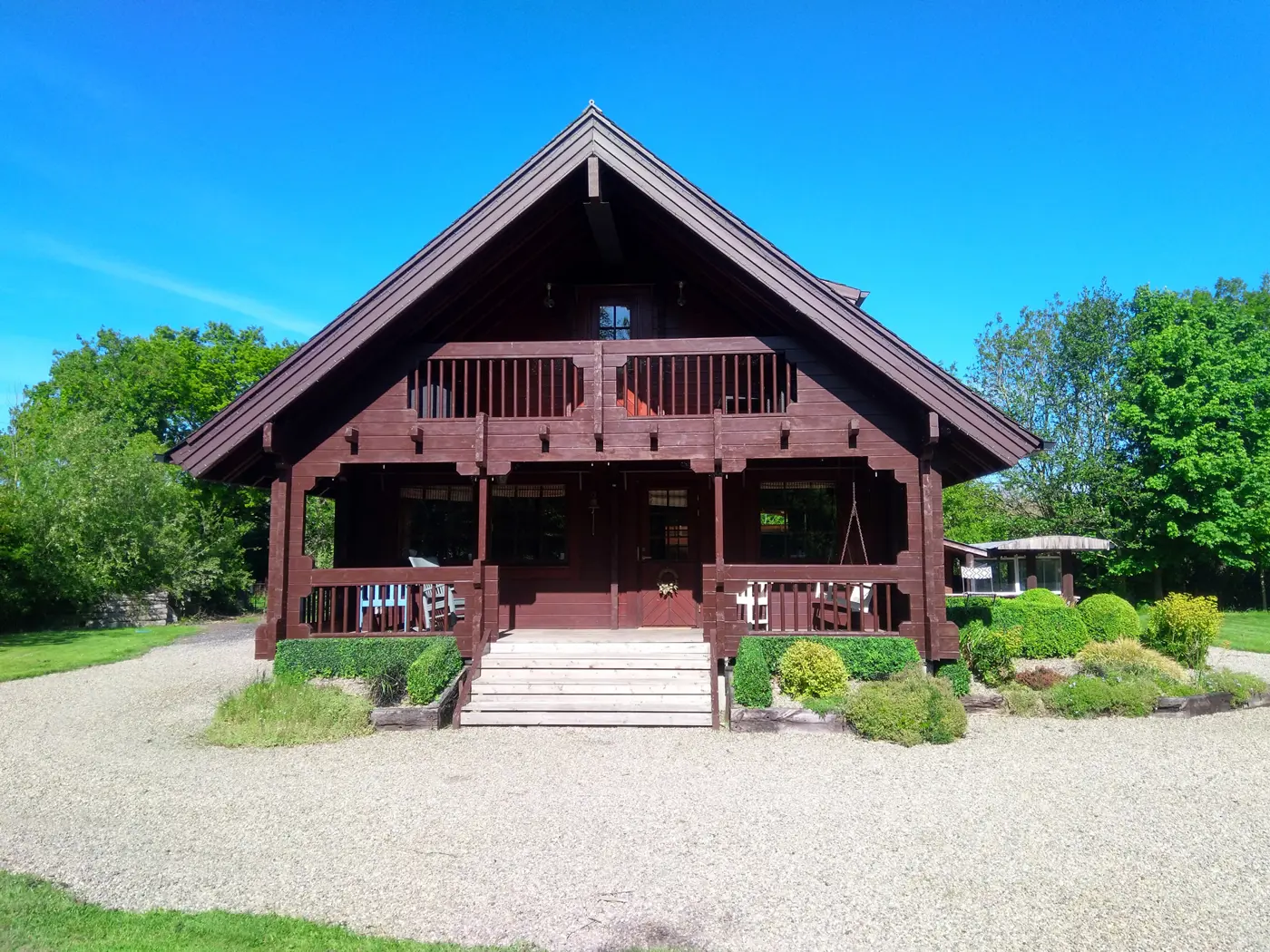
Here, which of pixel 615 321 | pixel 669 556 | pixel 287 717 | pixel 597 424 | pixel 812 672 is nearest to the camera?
pixel 287 717

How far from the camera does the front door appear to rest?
14172 millimetres

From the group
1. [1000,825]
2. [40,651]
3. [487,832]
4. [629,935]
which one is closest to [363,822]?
[487,832]

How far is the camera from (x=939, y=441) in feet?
37.4

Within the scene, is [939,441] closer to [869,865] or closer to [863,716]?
[863,716]

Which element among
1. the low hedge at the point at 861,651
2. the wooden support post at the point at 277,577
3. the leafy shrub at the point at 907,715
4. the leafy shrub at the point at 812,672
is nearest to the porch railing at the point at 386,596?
the wooden support post at the point at 277,577

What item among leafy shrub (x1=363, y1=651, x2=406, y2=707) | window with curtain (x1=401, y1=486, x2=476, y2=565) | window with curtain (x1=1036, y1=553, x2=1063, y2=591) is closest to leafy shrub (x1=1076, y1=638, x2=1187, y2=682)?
leafy shrub (x1=363, y1=651, x2=406, y2=707)

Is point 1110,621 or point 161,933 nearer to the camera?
point 161,933

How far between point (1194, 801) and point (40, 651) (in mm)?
22600

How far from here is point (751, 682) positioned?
9.79 meters

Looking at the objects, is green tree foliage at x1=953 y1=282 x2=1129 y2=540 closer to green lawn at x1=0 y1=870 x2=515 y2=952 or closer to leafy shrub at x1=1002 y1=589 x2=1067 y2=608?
leafy shrub at x1=1002 y1=589 x2=1067 y2=608

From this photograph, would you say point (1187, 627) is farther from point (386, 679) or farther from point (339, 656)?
point (339, 656)

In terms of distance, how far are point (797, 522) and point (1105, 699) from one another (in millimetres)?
5511

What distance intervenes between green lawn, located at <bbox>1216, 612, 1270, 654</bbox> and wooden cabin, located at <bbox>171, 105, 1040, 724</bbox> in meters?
11.1

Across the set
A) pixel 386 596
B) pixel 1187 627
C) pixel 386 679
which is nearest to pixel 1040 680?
pixel 1187 627
